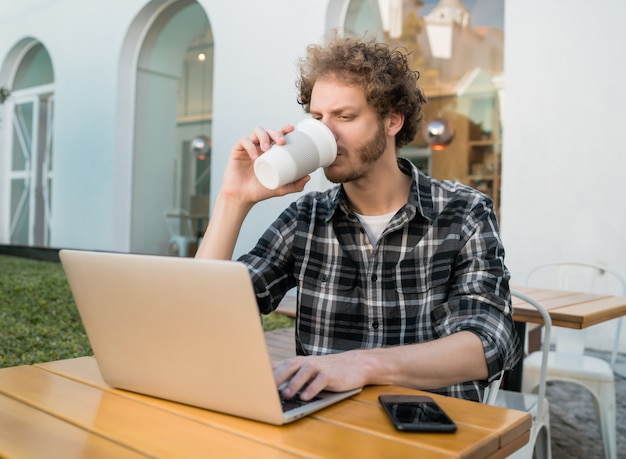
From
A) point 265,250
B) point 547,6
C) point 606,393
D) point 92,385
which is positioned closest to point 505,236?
point 547,6

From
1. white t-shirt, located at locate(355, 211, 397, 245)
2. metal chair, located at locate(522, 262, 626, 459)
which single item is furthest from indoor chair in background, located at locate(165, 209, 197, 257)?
white t-shirt, located at locate(355, 211, 397, 245)

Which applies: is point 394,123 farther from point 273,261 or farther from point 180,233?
point 180,233

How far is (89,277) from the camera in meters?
0.87

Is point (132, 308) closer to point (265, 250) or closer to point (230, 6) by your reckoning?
point (265, 250)

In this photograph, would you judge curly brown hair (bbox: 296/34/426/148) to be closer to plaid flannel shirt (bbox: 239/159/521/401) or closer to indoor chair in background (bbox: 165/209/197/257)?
plaid flannel shirt (bbox: 239/159/521/401)

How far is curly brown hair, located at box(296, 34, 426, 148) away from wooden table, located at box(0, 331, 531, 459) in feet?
2.78

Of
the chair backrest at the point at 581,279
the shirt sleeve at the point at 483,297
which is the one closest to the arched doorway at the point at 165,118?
the chair backrest at the point at 581,279


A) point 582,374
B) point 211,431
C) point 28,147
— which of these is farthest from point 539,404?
point 28,147

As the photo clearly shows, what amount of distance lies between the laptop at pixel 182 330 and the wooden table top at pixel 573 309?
52.0 inches

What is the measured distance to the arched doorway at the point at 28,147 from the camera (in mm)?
8117

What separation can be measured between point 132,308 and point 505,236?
3677mm

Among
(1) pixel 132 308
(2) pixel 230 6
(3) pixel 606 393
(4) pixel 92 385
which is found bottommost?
(3) pixel 606 393

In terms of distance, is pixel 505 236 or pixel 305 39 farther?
pixel 305 39

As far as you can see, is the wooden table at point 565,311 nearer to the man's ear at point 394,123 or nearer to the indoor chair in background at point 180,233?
the man's ear at point 394,123
